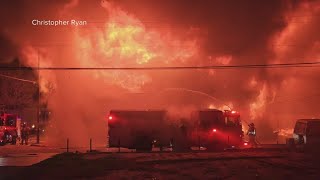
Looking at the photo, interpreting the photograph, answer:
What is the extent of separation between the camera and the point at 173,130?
108ft

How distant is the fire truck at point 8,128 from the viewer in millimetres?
38850

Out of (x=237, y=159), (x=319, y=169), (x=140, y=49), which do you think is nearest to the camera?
(x=319, y=169)

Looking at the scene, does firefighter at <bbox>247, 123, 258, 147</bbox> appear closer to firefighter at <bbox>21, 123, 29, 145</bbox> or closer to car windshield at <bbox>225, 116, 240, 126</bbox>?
car windshield at <bbox>225, 116, 240, 126</bbox>

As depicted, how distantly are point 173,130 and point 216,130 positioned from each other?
3.22 meters

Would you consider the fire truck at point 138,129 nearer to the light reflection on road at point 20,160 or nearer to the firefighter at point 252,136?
the firefighter at point 252,136

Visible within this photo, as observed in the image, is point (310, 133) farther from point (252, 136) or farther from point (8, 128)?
point (8, 128)

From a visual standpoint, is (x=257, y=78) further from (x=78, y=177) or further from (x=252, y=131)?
(x=78, y=177)

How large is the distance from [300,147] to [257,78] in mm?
27626

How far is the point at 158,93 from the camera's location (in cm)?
5616

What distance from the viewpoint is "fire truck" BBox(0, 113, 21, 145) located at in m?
38.8

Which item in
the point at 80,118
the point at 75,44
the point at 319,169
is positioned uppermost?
the point at 75,44

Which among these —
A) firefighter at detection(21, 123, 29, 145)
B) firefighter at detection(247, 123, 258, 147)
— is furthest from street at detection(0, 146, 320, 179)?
firefighter at detection(21, 123, 29, 145)

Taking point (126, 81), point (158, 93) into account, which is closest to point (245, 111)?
point (158, 93)

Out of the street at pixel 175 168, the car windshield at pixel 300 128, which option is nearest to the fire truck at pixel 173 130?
the car windshield at pixel 300 128
